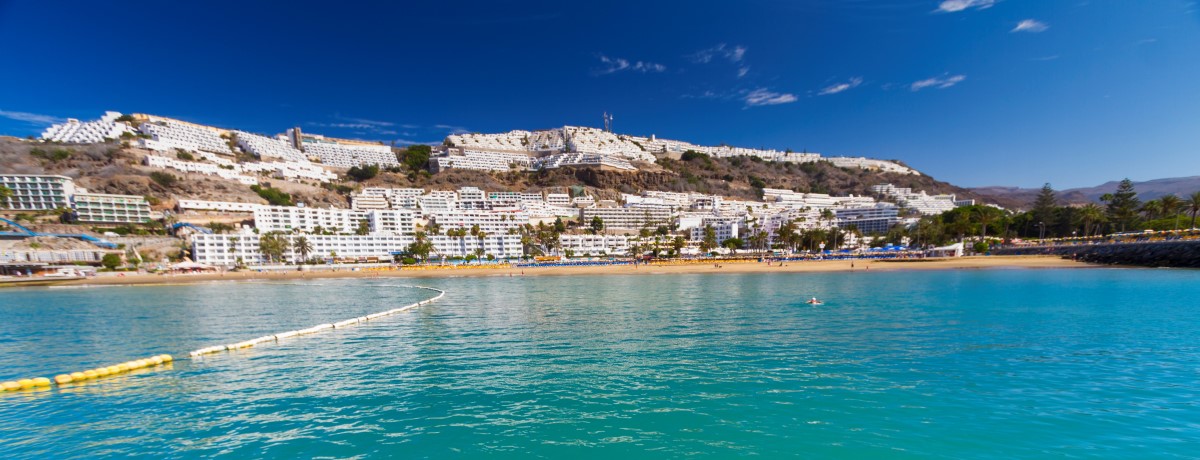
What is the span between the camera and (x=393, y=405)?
9.77 m

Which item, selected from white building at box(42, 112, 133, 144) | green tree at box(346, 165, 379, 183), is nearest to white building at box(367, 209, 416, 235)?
green tree at box(346, 165, 379, 183)

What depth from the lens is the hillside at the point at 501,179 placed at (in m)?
91.6

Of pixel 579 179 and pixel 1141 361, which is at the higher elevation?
pixel 579 179

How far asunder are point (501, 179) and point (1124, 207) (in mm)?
143404

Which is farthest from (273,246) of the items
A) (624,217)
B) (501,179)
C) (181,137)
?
(501,179)

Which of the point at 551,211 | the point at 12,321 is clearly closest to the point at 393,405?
the point at 12,321

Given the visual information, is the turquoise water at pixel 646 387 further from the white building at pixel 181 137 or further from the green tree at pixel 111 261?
the white building at pixel 181 137

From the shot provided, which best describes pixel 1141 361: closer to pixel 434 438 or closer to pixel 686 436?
pixel 686 436

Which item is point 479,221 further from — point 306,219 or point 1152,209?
point 1152,209

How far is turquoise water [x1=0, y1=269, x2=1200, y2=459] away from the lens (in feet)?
25.1

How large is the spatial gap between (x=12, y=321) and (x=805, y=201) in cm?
16870

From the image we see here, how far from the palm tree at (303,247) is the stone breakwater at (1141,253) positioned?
359ft

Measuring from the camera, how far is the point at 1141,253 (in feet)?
151

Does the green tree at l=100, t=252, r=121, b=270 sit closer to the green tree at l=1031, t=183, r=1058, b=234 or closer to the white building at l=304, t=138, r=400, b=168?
the white building at l=304, t=138, r=400, b=168
